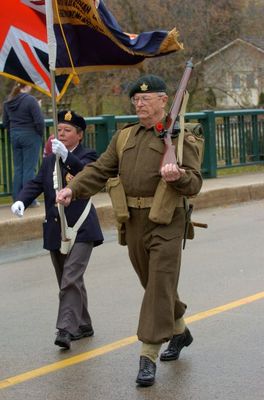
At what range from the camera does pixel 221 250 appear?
33.3 ft

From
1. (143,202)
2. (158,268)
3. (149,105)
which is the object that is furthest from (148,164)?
(158,268)

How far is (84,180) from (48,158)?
0.95 metres

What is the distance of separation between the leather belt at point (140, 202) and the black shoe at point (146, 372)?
0.96 meters

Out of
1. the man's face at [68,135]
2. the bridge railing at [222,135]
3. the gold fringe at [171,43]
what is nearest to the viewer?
the gold fringe at [171,43]

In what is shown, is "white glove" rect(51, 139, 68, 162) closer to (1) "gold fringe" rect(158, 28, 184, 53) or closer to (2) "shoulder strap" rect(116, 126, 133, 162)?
(2) "shoulder strap" rect(116, 126, 133, 162)

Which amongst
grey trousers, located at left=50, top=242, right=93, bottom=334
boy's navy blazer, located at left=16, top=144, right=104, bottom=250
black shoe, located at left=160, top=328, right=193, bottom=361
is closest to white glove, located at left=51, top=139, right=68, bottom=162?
boy's navy blazer, located at left=16, top=144, right=104, bottom=250

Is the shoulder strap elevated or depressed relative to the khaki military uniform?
elevated

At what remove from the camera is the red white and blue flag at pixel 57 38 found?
252 inches

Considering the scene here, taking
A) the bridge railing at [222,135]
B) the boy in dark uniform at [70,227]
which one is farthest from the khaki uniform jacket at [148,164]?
the bridge railing at [222,135]

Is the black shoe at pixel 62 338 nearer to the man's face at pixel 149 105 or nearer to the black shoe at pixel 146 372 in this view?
the black shoe at pixel 146 372

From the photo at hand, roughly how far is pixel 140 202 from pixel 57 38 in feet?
6.14

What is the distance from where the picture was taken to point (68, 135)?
247 inches

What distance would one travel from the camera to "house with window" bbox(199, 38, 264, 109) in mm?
33438

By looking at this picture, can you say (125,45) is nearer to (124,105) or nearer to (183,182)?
(183,182)
